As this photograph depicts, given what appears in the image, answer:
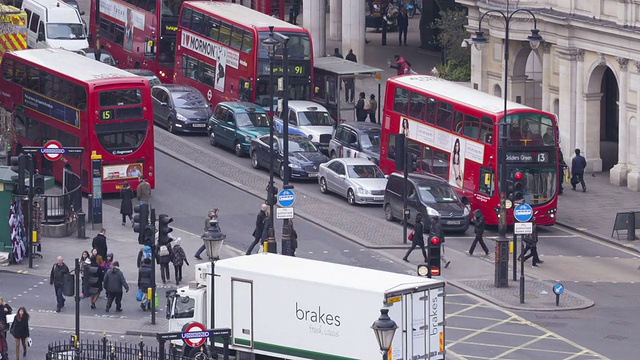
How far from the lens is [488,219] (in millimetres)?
52062

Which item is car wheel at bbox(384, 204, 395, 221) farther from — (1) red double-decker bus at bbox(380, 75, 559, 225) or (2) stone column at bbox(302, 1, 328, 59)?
(2) stone column at bbox(302, 1, 328, 59)

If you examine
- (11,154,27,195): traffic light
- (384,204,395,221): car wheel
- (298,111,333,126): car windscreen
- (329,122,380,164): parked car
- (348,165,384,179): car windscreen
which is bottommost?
(384,204,395,221): car wheel

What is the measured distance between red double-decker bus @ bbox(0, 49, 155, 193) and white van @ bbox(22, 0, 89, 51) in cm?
1606

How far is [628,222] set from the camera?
50594mm

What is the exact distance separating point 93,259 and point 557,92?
84.2 ft

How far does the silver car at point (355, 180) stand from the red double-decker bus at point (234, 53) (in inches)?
309

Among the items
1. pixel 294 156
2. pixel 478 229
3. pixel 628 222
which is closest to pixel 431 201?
pixel 478 229

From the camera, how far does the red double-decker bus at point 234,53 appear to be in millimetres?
63875

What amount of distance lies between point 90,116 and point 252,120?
31.5 ft

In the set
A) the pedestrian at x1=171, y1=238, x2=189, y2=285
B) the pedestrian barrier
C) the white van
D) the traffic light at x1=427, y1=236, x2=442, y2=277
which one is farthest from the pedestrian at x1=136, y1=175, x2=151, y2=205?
the white van

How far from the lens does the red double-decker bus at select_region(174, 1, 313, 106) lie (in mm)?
63875

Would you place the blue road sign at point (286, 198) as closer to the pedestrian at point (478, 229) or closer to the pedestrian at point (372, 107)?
the pedestrian at point (478, 229)

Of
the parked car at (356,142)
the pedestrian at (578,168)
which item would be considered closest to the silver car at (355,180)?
the parked car at (356,142)

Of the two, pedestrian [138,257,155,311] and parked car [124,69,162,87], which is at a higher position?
parked car [124,69,162,87]
